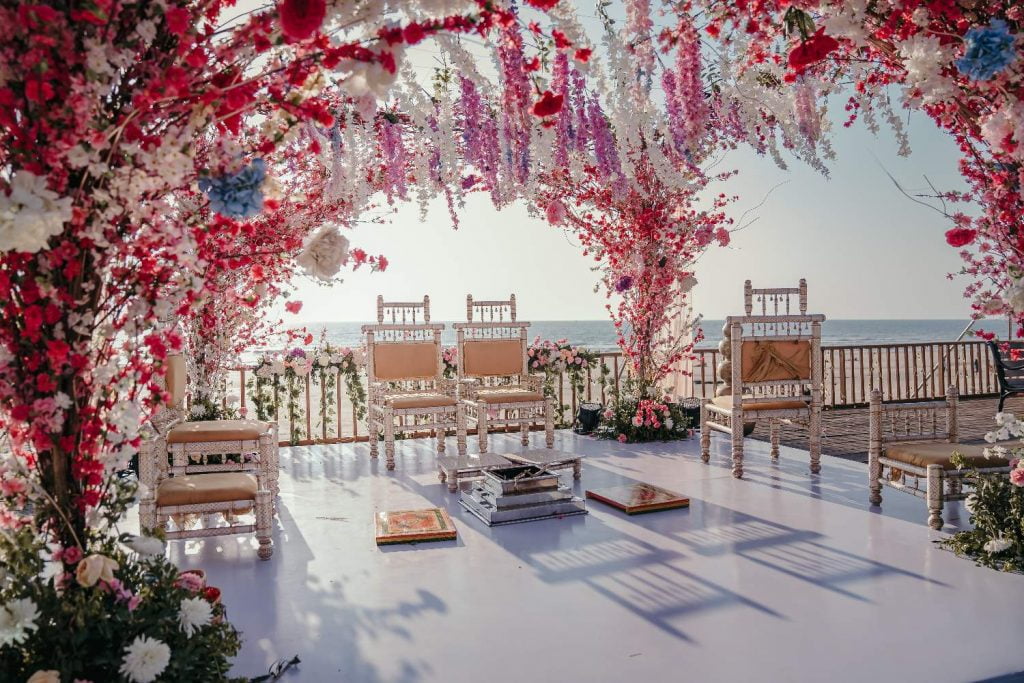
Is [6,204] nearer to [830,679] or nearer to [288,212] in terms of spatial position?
[830,679]

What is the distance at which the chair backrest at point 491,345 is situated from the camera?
6.07 metres

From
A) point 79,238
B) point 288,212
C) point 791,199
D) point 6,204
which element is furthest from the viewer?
point 791,199

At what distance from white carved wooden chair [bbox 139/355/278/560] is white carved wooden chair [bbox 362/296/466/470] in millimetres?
1402

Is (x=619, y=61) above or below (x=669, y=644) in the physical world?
above

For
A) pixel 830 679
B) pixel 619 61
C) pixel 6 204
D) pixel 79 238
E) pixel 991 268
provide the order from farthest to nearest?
pixel 619 61 < pixel 991 268 < pixel 830 679 < pixel 79 238 < pixel 6 204

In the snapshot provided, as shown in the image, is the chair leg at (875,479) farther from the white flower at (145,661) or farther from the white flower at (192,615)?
the white flower at (145,661)

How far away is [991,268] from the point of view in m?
2.50

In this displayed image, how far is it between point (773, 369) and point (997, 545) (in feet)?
6.88

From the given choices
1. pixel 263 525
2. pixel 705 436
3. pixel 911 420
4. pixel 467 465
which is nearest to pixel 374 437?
pixel 467 465

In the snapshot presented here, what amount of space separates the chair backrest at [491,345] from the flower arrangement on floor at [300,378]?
0.97 m

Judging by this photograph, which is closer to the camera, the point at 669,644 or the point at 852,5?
the point at 852,5

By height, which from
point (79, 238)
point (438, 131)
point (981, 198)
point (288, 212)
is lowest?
point (79, 238)

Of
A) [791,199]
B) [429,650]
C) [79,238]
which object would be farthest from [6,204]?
[791,199]

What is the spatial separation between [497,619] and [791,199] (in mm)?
15484
